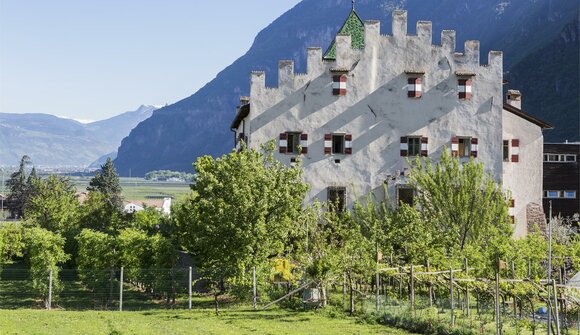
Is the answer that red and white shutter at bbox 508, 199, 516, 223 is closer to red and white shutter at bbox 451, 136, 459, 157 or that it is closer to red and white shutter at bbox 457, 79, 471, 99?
red and white shutter at bbox 451, 136, 459, 157

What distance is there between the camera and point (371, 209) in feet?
163

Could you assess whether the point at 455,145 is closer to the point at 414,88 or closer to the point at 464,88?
the point at 464,88

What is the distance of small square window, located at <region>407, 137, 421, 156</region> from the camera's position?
52750 millimetres

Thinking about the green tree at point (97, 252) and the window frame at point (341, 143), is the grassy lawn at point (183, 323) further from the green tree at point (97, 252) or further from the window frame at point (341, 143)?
the window frame at point (341, 143)

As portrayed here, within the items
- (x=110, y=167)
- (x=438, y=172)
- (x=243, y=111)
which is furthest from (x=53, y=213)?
(x=110, y=167)

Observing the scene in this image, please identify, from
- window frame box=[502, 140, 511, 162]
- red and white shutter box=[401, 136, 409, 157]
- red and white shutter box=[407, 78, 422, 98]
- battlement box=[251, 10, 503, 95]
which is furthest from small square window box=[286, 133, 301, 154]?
window frame box=[502, 140, 511, 162]

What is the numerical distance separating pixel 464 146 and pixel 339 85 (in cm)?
920

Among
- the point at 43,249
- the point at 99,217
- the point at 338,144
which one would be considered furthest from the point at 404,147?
the point at 99,217

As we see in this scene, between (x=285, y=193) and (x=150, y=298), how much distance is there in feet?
29.5

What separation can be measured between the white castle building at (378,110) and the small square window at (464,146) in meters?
0.07

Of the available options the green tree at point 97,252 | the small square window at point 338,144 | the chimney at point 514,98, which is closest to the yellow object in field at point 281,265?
the green tree at point 97,252

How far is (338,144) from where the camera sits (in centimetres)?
5269

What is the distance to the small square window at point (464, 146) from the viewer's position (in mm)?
53094

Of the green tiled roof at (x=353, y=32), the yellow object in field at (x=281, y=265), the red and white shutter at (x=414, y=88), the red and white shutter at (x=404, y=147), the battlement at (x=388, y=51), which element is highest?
the green tiled roof at (x=353, y=32)
